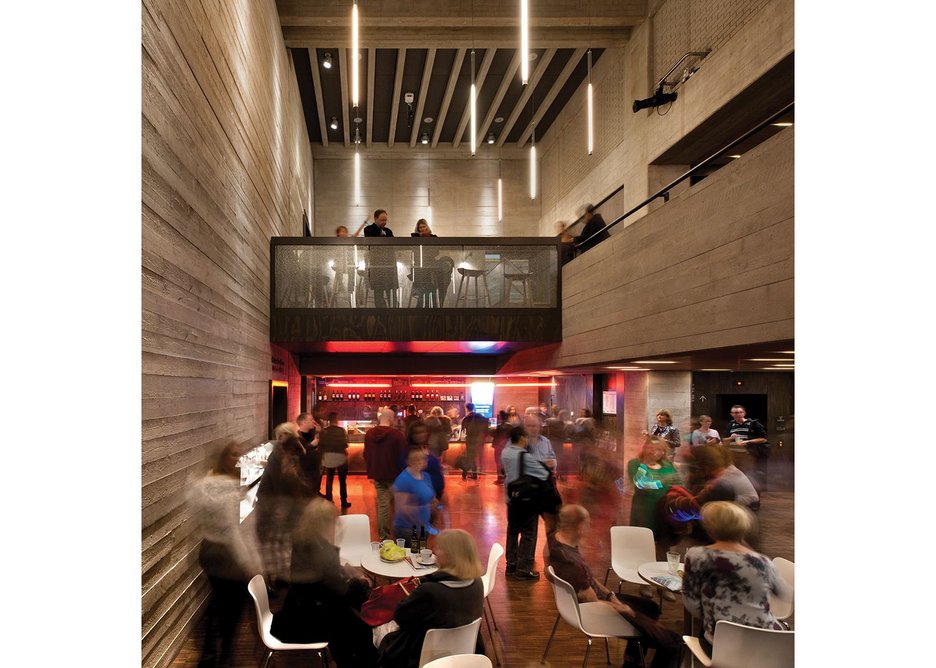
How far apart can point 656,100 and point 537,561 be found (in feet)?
23.5

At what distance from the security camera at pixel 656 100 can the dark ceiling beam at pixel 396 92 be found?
4723 mm

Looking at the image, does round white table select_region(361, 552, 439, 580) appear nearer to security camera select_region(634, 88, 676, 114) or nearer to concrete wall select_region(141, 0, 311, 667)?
concrete wall select_region(141, 0, 311, 667)

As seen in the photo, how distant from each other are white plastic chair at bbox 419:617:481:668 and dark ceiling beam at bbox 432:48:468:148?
406 inches

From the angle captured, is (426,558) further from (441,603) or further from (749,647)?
(749,647)

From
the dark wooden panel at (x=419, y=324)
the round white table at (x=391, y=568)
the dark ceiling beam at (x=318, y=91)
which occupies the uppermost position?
the dark ceiling beam at (x=318, y=91)

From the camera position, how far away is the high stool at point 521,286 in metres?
9.49

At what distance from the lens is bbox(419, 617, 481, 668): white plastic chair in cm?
328

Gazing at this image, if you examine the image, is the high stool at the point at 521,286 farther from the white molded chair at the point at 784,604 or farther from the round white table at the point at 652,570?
the white molded chair at the point at 784,604

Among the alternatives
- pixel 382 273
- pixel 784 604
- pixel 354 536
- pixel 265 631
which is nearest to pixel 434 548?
pixel 354 536

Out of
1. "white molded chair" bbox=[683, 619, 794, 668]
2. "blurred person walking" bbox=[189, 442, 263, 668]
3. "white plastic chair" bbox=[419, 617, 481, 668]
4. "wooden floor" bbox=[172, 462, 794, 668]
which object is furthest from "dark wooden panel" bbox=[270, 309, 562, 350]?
"white molded chair" bbox=[683, 619, 794, 668]

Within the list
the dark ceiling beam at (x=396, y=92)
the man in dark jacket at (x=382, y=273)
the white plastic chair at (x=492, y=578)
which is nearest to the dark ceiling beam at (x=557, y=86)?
the dark ceiling beam at (x=396, y=92)

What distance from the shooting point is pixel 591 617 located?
4.04m

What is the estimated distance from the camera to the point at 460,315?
9375mm

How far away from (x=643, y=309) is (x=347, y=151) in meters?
12.3
